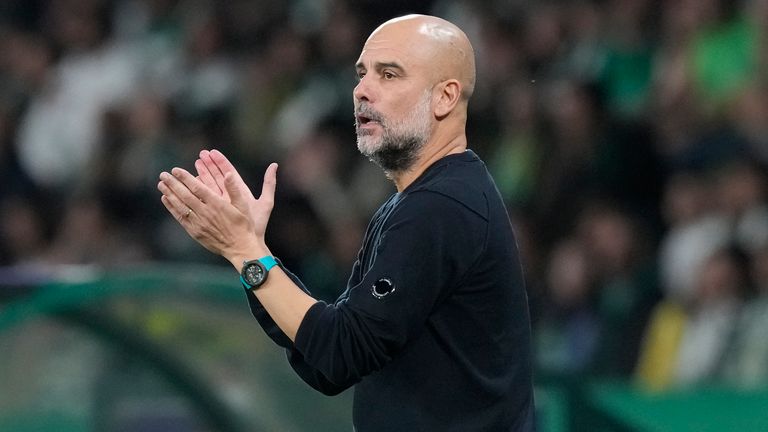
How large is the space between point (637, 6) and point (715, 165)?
1304mm

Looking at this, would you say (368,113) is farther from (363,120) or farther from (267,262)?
Answer: (267,262)

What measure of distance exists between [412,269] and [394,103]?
41 centimetres

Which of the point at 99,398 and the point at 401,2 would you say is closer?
the point at 99,398

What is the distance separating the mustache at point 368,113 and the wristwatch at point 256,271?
0.40 meters

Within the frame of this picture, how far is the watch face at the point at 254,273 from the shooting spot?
121 inches

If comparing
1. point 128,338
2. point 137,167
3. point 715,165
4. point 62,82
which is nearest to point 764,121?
point 715,165

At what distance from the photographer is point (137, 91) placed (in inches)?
397

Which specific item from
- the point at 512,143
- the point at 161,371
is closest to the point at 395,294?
the point at 161,371

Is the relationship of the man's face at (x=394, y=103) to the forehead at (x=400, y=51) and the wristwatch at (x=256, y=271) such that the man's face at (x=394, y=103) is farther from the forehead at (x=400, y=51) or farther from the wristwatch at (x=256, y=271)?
the wristwatch at (x=256, y=271)

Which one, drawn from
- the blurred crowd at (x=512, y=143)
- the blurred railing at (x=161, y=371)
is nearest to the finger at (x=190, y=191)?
the blurred railing at (x=161, y=371)

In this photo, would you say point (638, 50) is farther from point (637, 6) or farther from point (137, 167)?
point (137, 167)

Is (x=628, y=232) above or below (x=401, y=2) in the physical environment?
below

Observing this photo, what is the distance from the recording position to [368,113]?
10.6ft

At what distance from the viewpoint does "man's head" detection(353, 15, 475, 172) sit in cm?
321
